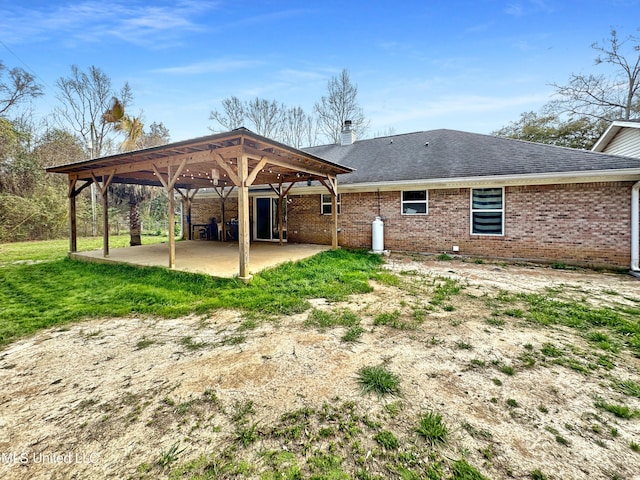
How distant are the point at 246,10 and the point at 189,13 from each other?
5.96ft

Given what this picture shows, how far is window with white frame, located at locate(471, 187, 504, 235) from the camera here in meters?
8.33

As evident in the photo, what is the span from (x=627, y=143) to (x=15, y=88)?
25.4m

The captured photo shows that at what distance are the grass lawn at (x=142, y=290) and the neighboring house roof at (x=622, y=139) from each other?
27.4 feet

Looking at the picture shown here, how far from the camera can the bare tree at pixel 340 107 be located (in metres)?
19.7

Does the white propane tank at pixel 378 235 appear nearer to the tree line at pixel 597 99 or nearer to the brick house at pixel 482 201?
the brick house at pixel 482 201

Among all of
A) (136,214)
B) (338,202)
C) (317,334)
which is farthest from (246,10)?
(317,334)

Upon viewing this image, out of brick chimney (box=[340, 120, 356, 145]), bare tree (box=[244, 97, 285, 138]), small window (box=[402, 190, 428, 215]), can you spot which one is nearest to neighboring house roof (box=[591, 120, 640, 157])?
small window (box=[402, 190, 428, 215])

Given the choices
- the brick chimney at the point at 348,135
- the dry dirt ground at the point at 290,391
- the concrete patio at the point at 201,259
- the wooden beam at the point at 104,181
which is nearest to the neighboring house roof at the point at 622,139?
the dry dirt ground at the point at 290,391

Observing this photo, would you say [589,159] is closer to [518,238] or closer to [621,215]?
[621,215]

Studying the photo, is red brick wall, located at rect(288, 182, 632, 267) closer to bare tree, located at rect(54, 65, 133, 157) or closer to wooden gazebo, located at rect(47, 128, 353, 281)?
wooden gazebo, located at rect(47, 128, 353, 281)

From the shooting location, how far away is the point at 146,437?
192cm

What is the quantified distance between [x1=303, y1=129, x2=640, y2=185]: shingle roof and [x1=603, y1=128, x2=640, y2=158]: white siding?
5.70 feet

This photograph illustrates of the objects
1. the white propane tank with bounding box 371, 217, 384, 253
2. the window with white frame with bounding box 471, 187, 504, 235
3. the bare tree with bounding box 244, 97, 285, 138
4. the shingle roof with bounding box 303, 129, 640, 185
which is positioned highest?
the bare tree with bounding box 244, 97, 285, 138

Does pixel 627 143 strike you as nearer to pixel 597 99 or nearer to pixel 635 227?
pixel 635 227
